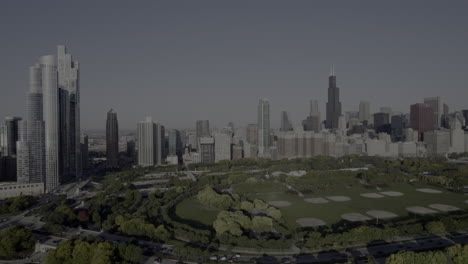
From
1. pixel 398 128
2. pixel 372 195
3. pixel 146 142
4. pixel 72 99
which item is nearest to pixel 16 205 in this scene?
pixel 72 99

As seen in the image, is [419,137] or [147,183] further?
[419,137]

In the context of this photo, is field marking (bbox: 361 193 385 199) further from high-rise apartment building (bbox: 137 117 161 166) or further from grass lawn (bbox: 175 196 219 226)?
high-rise apartment building (bbox: 137 117 161 166)

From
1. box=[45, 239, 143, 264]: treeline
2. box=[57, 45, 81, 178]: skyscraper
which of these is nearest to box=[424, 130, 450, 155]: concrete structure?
box=[57, 45, 81, 178]: skyscraper

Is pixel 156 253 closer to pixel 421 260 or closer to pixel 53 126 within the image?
pixel 421 260

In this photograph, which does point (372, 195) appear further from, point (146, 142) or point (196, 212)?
point (146, 142)

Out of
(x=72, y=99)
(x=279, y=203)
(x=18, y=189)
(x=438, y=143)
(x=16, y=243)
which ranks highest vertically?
(x=72, y=99)

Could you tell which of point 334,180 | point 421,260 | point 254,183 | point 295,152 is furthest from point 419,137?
point 421,260
